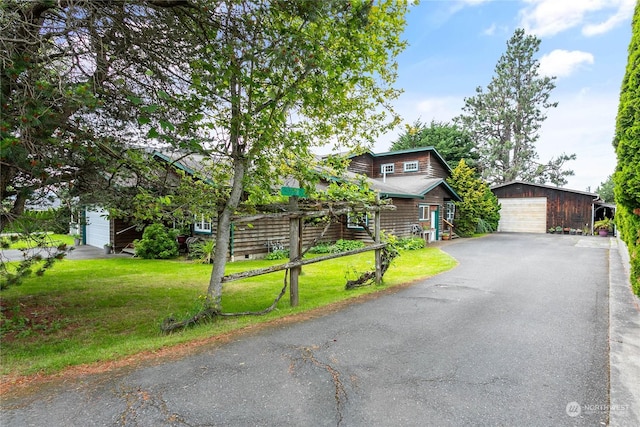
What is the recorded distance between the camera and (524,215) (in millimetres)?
26797

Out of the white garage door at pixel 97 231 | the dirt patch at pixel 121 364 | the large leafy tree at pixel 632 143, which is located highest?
the large leafy tree at pixel 632 143

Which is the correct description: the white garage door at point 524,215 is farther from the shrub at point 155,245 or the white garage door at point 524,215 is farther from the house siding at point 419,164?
the shrub at point 155,245

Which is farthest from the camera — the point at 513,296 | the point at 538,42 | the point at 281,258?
the point at 538,42

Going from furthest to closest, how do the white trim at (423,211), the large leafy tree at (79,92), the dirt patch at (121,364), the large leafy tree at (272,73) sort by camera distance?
the white trim at (423,211)
the large leafy tree at (272,73)
the large leafy tree at (79,92)
the dirt patch at (121,364)

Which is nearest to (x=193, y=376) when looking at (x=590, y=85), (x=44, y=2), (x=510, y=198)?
(x=44, y=2)

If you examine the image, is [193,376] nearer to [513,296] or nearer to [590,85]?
[513,296]

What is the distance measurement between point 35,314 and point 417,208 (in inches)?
705

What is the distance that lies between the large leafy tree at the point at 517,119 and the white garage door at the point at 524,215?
35.4 feet

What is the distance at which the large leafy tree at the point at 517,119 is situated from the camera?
37594 mm

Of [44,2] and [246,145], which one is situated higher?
[44,2]

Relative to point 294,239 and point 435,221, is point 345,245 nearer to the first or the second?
point 435,221

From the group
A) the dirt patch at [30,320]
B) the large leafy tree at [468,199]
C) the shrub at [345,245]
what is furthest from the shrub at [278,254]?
the large leafy tree at [468,199]

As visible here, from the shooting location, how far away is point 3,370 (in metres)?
3.47

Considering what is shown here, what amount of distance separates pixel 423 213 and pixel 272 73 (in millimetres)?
17471
